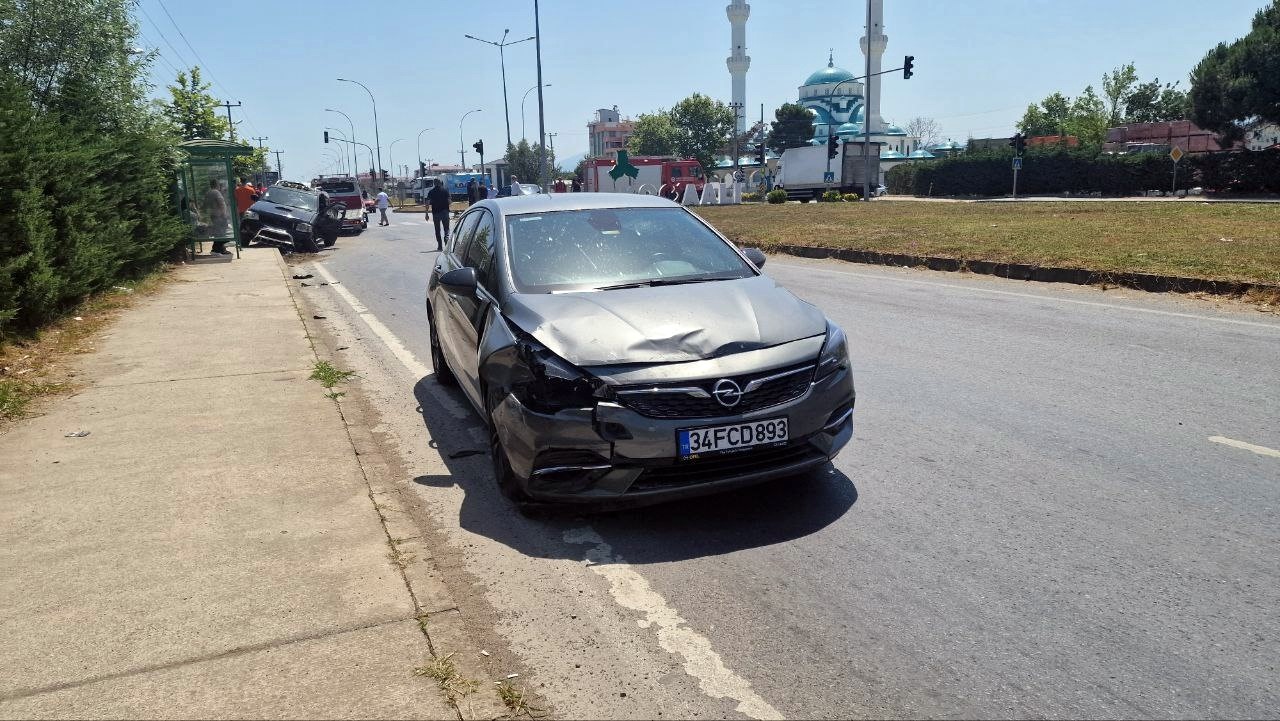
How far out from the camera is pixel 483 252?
19.5ft

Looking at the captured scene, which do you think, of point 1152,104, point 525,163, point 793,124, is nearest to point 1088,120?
point 1152,104

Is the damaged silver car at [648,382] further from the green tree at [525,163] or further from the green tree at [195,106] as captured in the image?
the green tree at [525,163]

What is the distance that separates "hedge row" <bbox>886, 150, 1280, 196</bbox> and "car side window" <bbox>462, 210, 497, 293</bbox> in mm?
44400

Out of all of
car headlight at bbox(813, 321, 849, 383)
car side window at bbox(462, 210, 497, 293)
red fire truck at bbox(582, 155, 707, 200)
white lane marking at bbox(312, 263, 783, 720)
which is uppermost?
red fire truck at bbox(582, 155, 707, 200)

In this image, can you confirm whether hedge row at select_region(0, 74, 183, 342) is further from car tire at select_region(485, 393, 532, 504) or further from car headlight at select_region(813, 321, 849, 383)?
car headlight at select_region(813, 321, 849, 383)

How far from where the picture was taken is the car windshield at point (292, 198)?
24234mm

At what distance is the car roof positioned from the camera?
19.8 ft

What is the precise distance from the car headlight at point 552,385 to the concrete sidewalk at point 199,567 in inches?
36.1

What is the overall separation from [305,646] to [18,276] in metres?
7.80

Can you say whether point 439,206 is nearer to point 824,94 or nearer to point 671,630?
point 671,630

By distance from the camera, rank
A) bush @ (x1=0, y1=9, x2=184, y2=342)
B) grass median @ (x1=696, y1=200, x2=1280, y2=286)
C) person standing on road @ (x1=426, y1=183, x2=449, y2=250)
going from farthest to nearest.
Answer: person standing on road @ (x1=426, y1=183, x2=449, y2=250), grass median @ (x1=696, y1=200, x2=1280, y2=286), bush @ (x1=0, y1=9, x2=184, y2=342)

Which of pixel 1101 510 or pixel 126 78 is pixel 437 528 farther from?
pixel 126 78

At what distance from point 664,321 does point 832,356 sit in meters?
0.83

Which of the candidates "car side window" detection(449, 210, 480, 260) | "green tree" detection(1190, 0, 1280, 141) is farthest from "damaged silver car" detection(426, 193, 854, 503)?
"green tree" detection(1190, 0, 1280, 141)
